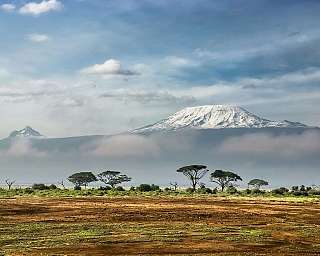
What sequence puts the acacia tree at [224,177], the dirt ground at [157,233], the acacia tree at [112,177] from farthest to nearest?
the acacia tree at [112,177]
the acacia tree at [224,177]
the dirt ground at [157,233]

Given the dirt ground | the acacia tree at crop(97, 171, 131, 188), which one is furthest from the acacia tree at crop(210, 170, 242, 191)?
the dirt ground

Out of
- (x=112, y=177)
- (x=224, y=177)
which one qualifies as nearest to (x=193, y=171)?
(x=224, y=177)

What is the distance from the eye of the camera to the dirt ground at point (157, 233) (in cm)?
3328

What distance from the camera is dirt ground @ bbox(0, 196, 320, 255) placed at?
109 feet

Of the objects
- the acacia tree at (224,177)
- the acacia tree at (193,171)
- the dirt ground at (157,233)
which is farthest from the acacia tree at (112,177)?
the dirt ground at (157,233)

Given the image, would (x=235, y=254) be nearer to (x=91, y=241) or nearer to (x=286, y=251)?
(x=286, y=251)

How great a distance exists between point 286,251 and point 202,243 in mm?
5309

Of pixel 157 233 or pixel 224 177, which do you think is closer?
pixel 157 233

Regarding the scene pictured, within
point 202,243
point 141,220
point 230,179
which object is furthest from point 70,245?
point 230,179

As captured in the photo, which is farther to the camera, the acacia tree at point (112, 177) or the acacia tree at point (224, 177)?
the acacia tree at point (112, 177)

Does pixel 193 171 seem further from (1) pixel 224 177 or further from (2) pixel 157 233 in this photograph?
(2) pixel 157 233

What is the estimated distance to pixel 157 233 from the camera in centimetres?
4066

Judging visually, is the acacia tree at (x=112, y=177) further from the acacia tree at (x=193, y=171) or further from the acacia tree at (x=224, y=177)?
the acacia tree at (x=224, y=177)

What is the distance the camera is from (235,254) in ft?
104
